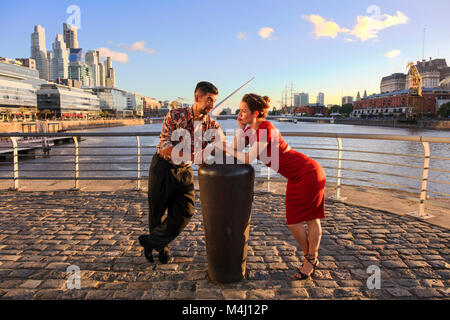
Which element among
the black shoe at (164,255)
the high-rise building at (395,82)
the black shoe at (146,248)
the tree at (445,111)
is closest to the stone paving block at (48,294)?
the black shoe at (146,248)

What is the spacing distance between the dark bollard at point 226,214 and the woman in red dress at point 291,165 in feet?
0.60

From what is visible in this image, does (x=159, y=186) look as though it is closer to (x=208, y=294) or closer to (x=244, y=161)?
(x=244, y=161)

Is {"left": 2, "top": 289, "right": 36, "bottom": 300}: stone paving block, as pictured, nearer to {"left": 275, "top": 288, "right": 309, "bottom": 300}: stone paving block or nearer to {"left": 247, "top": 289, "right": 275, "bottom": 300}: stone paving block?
{"left": 247, "top": 289, "right": 275, "bottom": 300}: stone paving block

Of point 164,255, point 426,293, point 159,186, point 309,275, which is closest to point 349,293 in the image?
point 309,275

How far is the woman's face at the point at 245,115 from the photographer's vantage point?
8.77ft

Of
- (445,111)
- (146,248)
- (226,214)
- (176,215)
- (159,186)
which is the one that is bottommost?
(146,248)

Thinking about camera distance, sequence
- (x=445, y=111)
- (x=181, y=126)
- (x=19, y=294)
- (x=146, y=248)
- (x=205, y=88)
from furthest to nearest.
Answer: (x=445, y=111) → (x=146, y=248) → (x=181, y=126) → (x=205, y=88) → (x=19, y=294)

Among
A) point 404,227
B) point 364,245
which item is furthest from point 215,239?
point 404,227

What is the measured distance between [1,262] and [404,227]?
4.92 metres

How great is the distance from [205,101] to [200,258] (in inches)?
67.1

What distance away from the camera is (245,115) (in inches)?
105

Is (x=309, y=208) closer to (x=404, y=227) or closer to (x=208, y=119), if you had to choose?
(x=208, y=119)

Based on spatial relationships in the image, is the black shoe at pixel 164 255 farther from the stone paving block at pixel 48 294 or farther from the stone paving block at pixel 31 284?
the stone paving block at pixel 31 284
